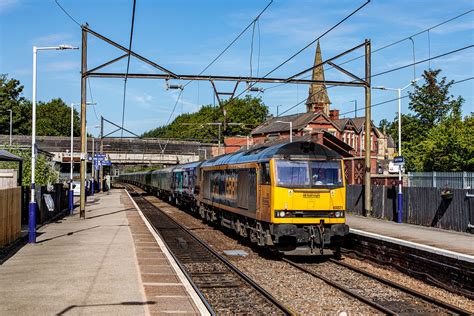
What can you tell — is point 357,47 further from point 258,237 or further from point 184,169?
point 184,169

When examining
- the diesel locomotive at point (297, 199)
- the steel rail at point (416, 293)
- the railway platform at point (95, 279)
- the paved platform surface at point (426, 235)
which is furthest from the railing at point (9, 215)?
the paved platform surface at point (426, 235)

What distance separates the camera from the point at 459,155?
4084 cm

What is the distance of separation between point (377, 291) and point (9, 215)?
10938mm

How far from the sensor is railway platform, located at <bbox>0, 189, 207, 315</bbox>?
952cm

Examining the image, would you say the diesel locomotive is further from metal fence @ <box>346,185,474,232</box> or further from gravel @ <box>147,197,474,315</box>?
metal fence @ <box>346,185,474,232</box>

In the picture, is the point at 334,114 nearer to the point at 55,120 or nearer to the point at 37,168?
the point at 37,168

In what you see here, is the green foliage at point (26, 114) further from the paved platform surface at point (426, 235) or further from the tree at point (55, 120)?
the paved platform surface at point (426, 235)

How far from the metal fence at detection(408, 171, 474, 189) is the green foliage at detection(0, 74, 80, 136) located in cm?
8175

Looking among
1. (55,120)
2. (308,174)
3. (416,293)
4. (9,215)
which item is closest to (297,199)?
(308,174)

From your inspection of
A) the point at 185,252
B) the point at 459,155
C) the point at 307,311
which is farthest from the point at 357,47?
the point at 459,155

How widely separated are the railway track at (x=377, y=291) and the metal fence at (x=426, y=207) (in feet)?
24.1

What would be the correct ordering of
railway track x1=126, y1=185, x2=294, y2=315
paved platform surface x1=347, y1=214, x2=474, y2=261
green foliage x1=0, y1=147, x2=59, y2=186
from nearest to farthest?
railway track x1=126, y1=185, x2=294, y2=315, paved platform surface x1=347, y1=214, x2=474, y2=261, green foliage x1=0, y1=147, x2=59, y2=186

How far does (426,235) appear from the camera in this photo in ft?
62.5

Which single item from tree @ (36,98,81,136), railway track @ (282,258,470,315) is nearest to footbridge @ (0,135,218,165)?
tree @ (36,98,81,136)
